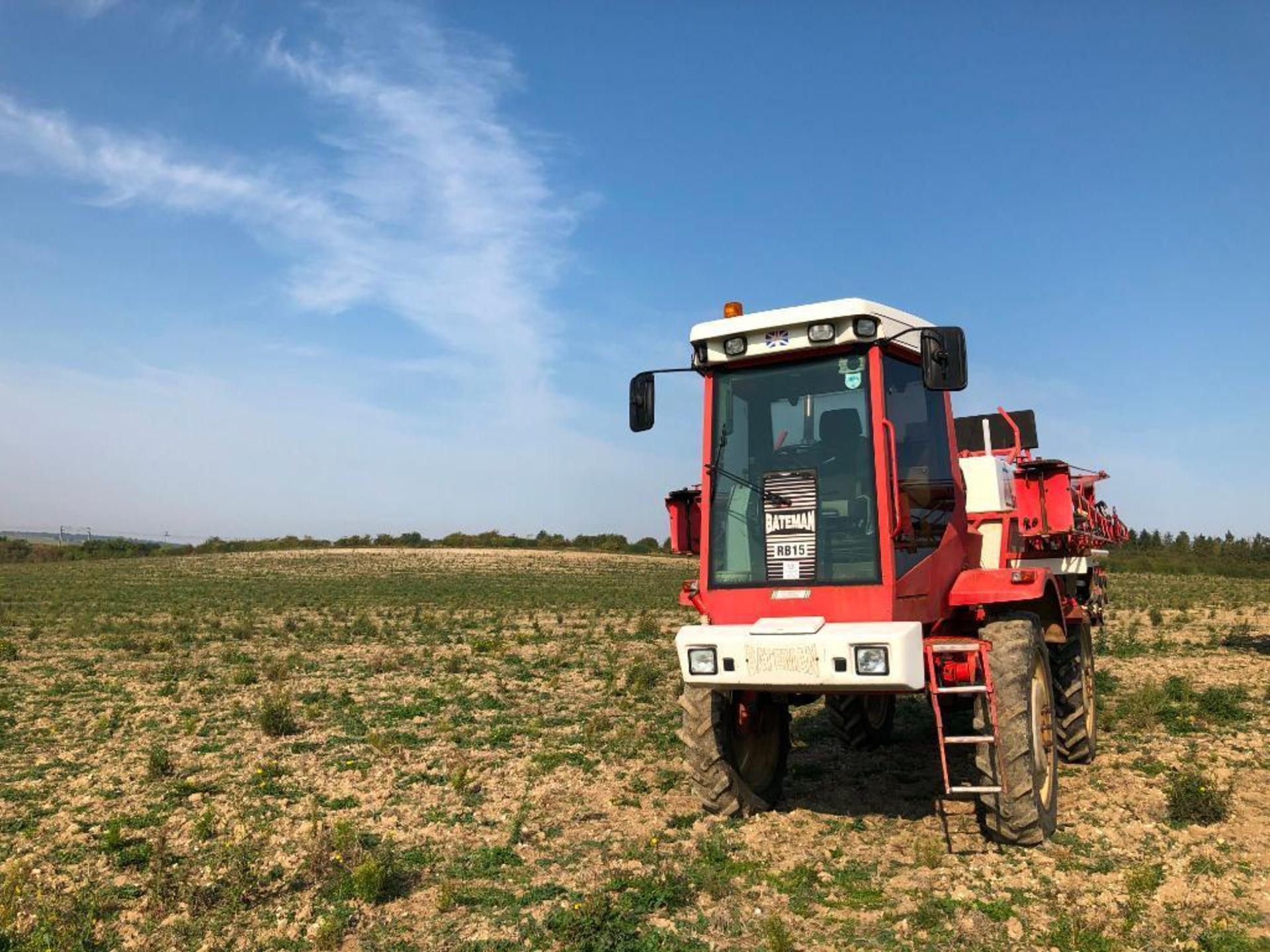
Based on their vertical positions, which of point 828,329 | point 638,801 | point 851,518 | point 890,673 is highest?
point 828,329

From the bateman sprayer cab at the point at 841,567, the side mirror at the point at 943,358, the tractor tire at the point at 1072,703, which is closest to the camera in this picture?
the side mirror at the point at 943,358

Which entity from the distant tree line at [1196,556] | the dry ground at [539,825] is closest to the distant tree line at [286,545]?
the distant tree line at [1196,556]

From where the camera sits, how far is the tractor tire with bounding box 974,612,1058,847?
6.26 m

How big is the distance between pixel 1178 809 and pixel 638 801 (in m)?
4.18

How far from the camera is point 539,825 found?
7551mm

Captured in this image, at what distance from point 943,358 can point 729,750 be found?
334 cm

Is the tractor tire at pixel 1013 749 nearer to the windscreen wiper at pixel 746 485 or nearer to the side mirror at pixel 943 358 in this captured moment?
the windscreen wiper at pixel 746 485

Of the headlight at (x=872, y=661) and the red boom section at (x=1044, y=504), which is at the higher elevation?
the red boom section at (x=1044, y=504)

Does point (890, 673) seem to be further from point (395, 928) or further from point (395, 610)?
point (395, 610)

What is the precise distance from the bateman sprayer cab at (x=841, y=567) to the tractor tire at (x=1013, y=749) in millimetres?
13

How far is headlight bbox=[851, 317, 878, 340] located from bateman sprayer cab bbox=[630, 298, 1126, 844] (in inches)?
0.5

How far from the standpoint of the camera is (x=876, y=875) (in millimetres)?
6219

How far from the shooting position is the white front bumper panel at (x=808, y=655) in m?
5.81

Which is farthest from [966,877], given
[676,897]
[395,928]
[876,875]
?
[395,928]
